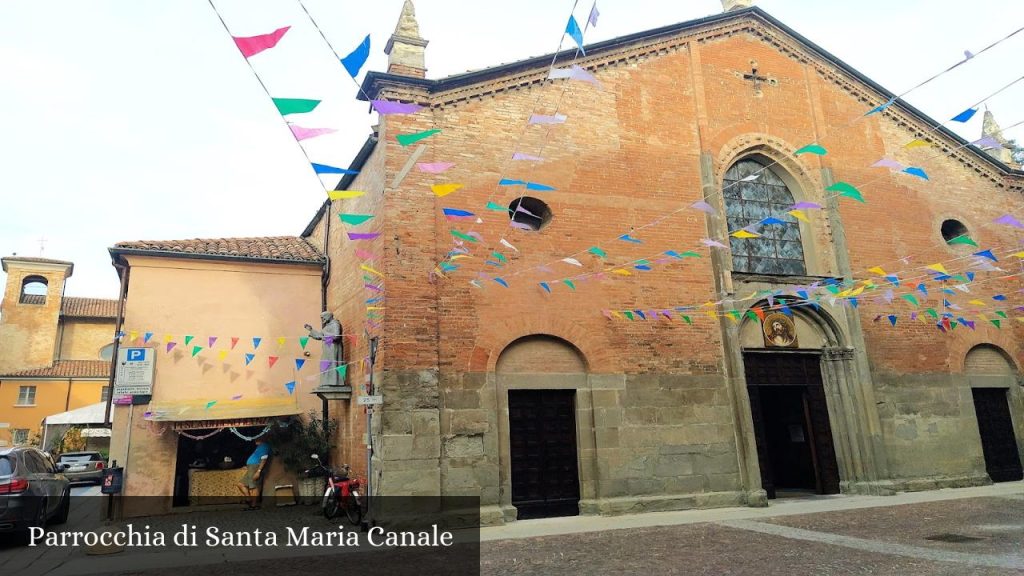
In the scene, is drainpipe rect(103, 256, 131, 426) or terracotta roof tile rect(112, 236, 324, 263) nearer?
drainpipe rect(103, 256, 131, 426)

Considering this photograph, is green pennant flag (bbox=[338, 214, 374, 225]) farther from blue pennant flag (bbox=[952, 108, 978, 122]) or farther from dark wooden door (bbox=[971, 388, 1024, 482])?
dark wooden door (bbox=[971, 388, 1024, 482])

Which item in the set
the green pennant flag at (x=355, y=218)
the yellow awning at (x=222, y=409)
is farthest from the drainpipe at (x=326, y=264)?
the green pennant flag at (x=355, y=218)

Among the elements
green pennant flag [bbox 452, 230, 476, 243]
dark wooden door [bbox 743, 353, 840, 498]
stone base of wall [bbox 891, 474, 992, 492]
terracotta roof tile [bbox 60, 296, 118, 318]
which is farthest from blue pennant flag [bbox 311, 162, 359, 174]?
terracotta roof tile [bbox 60, 296, 118, 318]

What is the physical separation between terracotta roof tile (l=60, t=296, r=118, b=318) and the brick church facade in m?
26.0

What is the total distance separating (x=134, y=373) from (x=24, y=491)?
3.62 meters

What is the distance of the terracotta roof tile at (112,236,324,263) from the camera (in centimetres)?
1258

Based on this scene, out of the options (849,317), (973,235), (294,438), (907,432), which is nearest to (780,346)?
(849,317)

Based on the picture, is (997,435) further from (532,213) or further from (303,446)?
(303,446)

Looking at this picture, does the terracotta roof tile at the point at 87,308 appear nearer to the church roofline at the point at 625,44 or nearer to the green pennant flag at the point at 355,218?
the church roofline at the point at 625,44

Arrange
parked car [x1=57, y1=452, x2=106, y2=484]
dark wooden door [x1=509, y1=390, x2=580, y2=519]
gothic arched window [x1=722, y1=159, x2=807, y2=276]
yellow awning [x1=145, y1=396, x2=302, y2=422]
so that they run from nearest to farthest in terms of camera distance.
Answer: dark wooden door [x1=509, y1=390, x2=580, y2=519]
yellow awning [x1=145, y1=396, x2=302, y2=422]
gothic arched window [x1=722, y1=159, x2=807, y2=276]
parked car [x1=57, y1=452, x2=106, y2=484]

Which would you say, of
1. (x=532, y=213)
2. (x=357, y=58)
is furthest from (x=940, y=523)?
(x=357, y=58)

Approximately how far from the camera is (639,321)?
1093 centimetres

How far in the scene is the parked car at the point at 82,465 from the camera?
72.5 feet

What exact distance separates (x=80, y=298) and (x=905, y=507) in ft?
130
